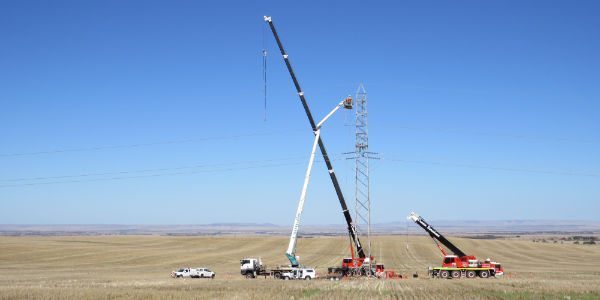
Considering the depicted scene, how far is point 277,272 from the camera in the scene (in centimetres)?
6091

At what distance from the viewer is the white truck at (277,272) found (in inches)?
2318

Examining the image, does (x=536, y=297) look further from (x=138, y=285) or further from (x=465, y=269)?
(x=138, y=285)

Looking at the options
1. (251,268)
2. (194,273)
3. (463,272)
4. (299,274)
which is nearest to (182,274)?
(194,273)

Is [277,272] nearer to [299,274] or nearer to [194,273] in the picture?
[299,274]

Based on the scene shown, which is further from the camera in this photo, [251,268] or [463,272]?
[251,268]

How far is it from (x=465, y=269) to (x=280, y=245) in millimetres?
82857

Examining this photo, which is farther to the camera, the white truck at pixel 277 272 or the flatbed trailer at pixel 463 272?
the flatbed trailer at pixel 463 272

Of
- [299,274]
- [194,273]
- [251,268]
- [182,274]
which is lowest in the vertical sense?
[182,274]

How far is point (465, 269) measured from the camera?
199 feet

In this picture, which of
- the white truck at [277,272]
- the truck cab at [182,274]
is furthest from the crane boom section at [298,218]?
the truck cab at [182,274]

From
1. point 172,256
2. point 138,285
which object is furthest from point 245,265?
point 172,256

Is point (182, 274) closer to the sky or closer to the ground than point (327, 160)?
closer to the ground

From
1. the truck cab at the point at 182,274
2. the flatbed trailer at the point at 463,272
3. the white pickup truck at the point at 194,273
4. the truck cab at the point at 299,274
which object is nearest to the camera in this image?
the truck cab at the point at 299,274

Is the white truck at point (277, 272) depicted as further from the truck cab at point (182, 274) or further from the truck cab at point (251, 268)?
the truck cab at point (182, 274)
